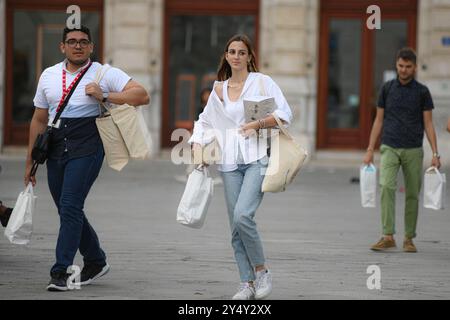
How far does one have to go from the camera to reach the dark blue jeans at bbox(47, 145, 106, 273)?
27.9 feet

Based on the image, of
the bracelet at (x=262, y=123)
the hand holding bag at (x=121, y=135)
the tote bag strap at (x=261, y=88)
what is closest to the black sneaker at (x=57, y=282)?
the hand holding bag at (x=121, y=135)

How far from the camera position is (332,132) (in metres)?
24.6

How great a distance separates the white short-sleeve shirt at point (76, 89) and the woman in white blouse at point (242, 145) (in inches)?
28.6

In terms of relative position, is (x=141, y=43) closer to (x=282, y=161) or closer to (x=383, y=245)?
(x=383, y=245)

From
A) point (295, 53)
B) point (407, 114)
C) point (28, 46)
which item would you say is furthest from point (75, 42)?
point (28, 46)

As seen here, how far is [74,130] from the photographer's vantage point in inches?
341

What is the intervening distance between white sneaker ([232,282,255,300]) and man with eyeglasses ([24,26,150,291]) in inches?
47.7

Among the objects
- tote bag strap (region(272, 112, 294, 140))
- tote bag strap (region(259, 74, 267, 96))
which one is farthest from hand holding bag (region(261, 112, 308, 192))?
tote bag strap (region(259, 74, 267, 96))

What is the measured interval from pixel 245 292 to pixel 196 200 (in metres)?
0.70

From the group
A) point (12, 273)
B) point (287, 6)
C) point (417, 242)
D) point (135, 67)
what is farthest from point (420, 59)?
point (12, 273)
